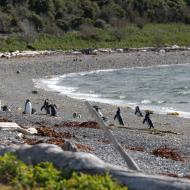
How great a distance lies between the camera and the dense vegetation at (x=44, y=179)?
9.40 m

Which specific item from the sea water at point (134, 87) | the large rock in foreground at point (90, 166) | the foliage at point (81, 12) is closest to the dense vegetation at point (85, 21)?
the foliage at point (81, 12)

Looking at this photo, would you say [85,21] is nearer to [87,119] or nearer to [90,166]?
[87,119]

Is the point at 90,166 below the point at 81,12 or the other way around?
the other way around

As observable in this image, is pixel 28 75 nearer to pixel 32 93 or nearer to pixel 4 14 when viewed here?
pixel 32 93

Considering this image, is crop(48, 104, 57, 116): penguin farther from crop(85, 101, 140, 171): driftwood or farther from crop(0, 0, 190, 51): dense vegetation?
crop(0, 0, 190, 51): dense vegetation

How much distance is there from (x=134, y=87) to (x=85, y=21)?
5046cm

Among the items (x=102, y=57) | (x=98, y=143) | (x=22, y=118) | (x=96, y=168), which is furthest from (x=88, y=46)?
(x=96, y=168)

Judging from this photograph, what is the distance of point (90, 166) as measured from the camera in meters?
10.5

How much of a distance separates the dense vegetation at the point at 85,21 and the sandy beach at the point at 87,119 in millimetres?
18510

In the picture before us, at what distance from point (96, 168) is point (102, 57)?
6791 cm

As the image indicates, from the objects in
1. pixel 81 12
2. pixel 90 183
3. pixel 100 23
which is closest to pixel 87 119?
pixel 90 183

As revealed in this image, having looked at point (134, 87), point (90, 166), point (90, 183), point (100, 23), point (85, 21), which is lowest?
point (100, 23)

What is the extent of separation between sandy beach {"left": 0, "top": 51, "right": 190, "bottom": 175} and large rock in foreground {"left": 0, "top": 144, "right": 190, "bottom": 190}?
3.94 meters

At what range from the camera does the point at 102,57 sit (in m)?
Result: 78.1
